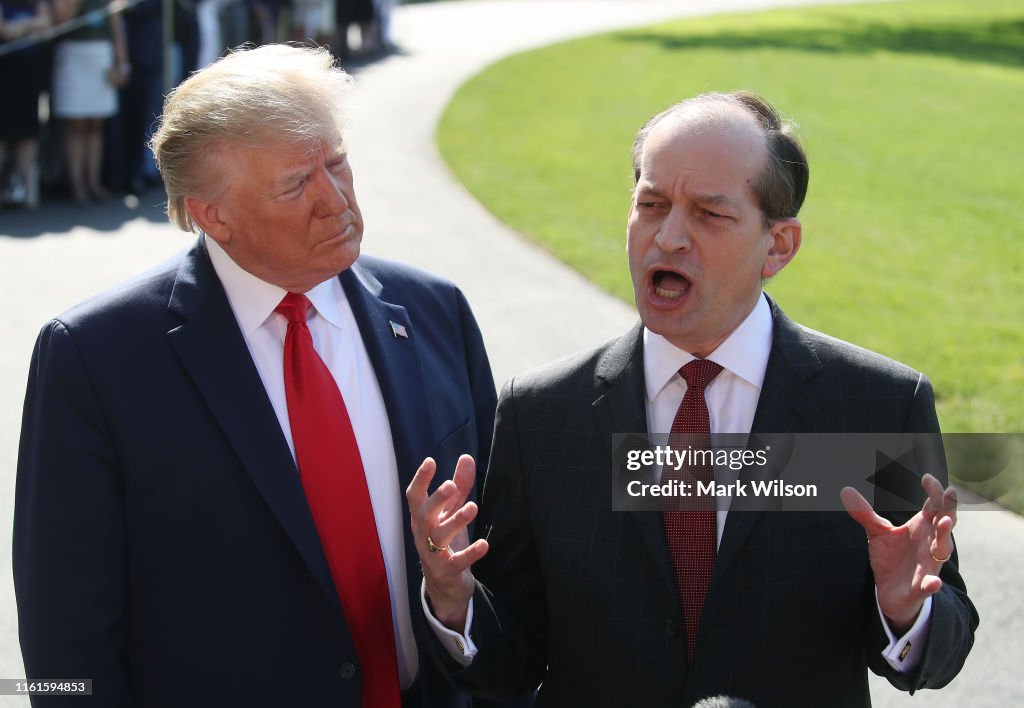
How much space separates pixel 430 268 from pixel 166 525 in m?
7.30

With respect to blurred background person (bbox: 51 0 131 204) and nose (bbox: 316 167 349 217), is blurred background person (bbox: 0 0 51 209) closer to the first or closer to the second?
blurred background person (bbox: 51 0 131 204)

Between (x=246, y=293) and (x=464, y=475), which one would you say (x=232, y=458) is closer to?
(x=246, y=293)

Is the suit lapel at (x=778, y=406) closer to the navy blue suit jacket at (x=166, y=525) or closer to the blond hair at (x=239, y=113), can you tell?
the navy blue suit jacket at (x=166, y=525)

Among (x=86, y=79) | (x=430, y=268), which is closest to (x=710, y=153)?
(x=430, y=268)

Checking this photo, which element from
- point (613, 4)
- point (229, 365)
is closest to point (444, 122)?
point (229, 365)

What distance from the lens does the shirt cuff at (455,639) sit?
2.87 m

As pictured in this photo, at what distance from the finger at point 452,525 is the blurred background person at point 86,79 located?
32.1 feet

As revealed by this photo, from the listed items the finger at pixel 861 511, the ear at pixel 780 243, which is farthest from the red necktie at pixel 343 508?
the finger at pixel 861 511

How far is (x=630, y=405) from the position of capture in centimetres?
298

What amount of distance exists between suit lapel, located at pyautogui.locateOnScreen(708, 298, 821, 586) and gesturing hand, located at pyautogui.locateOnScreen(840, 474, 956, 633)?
0.31 meters

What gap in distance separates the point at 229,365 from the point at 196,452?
237 mm

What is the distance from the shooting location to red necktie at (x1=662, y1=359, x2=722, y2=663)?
2.85 metres

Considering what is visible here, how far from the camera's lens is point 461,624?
2.89m

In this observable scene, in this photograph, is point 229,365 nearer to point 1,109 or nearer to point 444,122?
point 1,109
